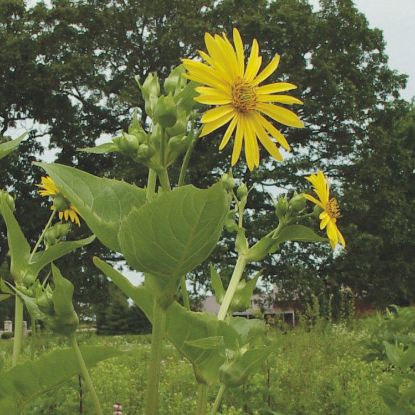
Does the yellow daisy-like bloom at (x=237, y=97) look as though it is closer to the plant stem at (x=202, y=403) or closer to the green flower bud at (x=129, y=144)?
the green flower bud at (x=129, y=144)

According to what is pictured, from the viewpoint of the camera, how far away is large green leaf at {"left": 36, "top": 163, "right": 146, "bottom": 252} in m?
0.84

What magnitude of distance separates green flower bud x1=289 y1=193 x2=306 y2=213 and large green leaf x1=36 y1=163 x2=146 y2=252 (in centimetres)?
36

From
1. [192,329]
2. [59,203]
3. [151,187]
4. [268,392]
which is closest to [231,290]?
[192,329]

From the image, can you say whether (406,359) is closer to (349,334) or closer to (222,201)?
(222,201)

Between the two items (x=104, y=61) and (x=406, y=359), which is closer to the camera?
(x=406, y=359)

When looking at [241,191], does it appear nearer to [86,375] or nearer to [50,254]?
[50,254]

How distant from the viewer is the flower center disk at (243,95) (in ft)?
2.80

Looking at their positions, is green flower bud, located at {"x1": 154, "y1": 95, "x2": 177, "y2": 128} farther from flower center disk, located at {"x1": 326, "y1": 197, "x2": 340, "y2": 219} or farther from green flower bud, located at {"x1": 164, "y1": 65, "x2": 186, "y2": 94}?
flower center disk, located at {"x1": 326, "y1": 197, "x2": 340, "y2": 219}

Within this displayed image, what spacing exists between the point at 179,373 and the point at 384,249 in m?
13.5

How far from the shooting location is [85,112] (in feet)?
57.2

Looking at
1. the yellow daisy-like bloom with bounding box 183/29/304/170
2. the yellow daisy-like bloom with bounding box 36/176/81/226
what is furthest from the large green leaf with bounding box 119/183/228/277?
the yellow daisy-like bloom with bounding box 36/176/81/226

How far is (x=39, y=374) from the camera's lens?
0.94m

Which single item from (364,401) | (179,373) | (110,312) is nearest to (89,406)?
(364,401)

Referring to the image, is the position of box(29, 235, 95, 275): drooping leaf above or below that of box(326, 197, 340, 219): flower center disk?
below
